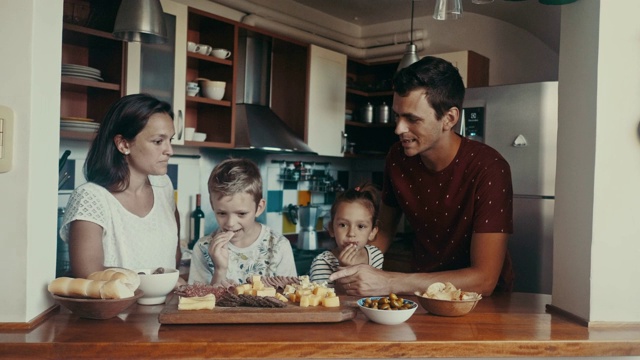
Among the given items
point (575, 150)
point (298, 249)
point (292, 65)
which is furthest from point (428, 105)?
point (292, 65)

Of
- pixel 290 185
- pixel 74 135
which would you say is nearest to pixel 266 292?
pixel 74 135

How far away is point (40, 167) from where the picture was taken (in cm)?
140

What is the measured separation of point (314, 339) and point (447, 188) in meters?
1.04

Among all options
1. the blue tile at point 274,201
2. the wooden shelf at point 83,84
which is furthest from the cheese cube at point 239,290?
the blue tile at point 274,201

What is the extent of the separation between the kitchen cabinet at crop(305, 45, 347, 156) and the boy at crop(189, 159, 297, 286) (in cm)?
242

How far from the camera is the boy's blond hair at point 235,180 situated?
7.20 ft

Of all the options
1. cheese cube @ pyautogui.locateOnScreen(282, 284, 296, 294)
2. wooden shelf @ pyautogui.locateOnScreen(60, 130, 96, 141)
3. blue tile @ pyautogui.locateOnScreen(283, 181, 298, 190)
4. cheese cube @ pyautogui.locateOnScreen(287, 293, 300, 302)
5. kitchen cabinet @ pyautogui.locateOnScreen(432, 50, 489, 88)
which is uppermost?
kitchen cabinet @ pyautogui.locateOnScreen(432, 50, 489, 88)

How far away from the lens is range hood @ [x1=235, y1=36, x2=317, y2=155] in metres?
4.19

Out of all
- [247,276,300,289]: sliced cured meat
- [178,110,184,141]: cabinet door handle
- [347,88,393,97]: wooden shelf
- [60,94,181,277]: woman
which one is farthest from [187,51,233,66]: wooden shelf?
[247,276,300,289]: sliced cured meat

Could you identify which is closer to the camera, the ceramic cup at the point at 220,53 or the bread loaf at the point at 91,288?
the bread loaf at the point at 91,288

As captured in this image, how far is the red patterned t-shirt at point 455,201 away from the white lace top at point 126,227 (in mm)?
950

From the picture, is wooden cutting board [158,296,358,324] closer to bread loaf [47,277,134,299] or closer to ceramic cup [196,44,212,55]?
bread loaf [47,277,134,299]

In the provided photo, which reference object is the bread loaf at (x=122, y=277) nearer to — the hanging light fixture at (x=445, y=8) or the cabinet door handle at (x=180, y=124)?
the hanging light fixture at (x=445, y=8)

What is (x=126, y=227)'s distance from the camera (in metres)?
2.10
